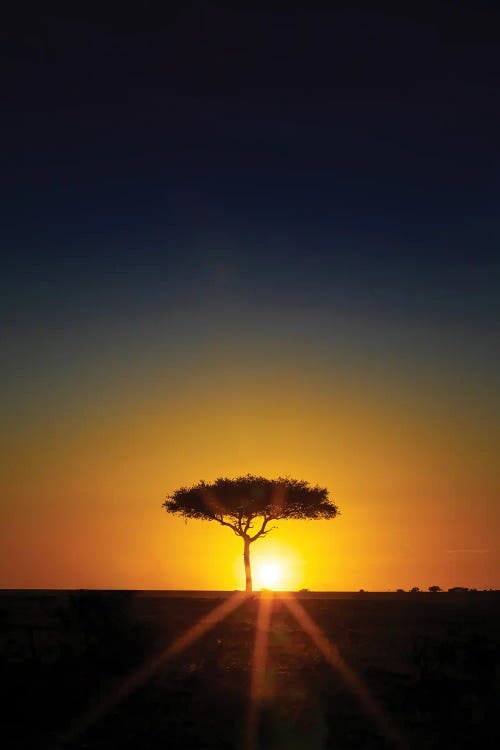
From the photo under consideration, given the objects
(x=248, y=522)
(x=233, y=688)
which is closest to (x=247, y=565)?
(x=248, y=522)

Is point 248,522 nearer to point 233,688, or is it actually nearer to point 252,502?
point 252,502

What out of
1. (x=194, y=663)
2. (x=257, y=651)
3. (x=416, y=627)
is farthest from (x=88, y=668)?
(x=416, y=627)

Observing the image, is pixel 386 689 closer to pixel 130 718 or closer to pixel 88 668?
pixel 130 718

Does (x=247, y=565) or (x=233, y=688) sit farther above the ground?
(x=247, y=565)

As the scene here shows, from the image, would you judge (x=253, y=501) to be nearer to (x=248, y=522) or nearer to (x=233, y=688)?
(x=248, y=522)

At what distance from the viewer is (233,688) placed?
72.6ft

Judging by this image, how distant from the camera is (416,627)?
38125 millimetres

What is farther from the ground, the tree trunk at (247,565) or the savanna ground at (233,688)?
the tree trunk at (247,565)

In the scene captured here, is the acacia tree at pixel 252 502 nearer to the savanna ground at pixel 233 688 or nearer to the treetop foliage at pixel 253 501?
the treetop foliage at pixel 253 501

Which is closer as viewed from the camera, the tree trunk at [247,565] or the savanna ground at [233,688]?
the savanna ground at [233,688]

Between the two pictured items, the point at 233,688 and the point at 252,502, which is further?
the point at 252,502

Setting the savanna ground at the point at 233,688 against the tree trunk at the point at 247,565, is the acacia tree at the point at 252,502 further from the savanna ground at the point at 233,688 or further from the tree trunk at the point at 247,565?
the savanna ground at the point at 233,688

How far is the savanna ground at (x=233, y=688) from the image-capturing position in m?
18.4

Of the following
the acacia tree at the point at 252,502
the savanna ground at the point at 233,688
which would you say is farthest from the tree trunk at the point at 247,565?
the savanna ground at the point at 233,688
